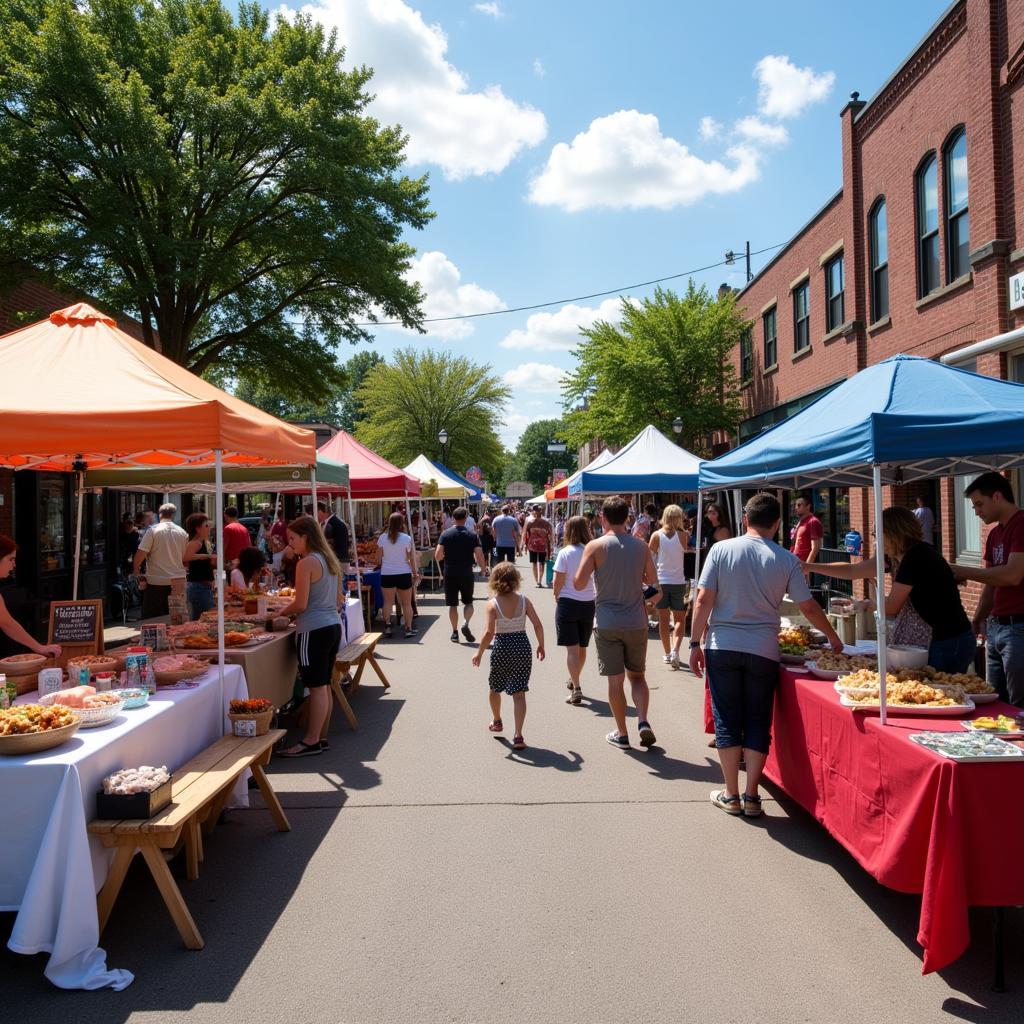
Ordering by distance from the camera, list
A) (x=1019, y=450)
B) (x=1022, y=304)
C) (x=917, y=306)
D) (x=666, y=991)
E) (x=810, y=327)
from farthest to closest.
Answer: (x=810, y=327)
(x=917, y=306)
(x=1022, y=304)
(x=1019, y=450)
(x=666, y=991)

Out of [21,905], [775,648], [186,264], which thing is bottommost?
[21,905]

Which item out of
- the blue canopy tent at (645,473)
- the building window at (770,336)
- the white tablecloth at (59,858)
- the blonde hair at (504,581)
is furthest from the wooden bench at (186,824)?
the building window at (770,336)

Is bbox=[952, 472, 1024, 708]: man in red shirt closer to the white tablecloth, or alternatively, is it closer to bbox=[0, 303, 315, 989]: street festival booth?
bbox=[0, 303, 315, 989]: street festival booth

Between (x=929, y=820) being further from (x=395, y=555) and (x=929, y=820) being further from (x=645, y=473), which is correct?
(x=645, y=473)

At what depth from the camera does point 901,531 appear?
5.10m

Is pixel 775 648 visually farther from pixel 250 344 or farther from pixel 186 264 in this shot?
pixel 250 344

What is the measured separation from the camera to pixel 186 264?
1606 cm

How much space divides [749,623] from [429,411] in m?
42.7

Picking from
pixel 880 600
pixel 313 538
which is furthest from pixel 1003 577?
pixel 313 538

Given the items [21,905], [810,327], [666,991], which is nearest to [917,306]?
[810,327]

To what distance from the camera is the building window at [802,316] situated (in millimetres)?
19922

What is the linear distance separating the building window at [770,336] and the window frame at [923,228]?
8.90m

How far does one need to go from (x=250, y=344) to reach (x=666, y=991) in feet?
61.9

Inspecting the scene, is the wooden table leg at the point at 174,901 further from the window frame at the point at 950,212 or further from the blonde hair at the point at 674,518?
the window frame at the point at 950,212
